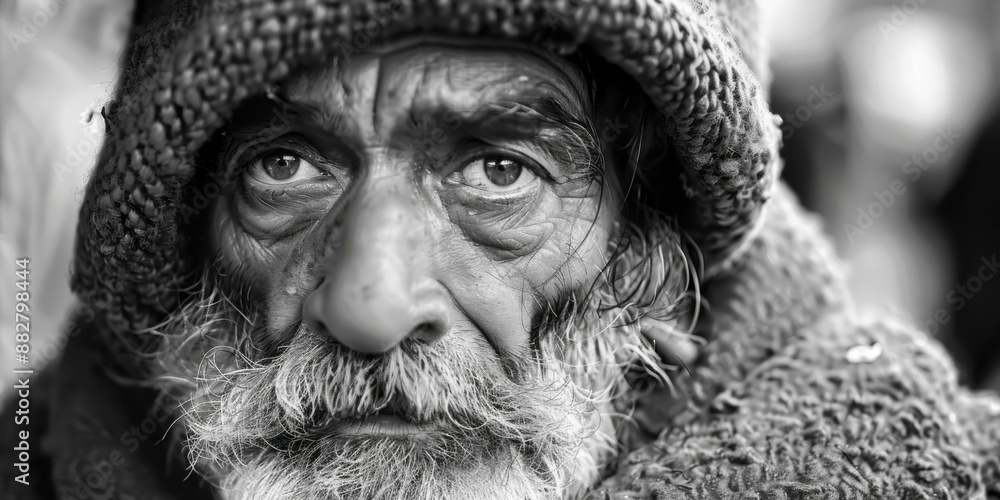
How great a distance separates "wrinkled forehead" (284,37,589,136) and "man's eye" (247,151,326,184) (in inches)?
5.2

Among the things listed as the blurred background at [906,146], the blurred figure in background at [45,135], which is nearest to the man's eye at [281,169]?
the blurred figure in background at [45,135]

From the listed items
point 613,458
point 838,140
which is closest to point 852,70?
point 838,140

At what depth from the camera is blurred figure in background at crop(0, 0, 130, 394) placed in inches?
101

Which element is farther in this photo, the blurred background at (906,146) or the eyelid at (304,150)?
the blurred background at (906,146)

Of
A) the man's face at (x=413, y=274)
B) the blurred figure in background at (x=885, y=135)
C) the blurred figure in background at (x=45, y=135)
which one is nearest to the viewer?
the man's face at (x=413, y=274)

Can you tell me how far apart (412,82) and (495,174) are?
21cm

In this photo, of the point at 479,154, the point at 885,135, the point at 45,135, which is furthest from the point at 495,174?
the point at 885,135

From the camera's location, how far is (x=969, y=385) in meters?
4.12

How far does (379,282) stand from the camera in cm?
126

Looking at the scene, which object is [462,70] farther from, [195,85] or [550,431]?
[550,431]

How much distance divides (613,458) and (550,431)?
267mm

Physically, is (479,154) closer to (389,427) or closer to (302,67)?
(302,67)

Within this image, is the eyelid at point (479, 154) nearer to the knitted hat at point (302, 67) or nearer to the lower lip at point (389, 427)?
the knitted hat at point (302, 67)

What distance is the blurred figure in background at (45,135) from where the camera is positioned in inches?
101
